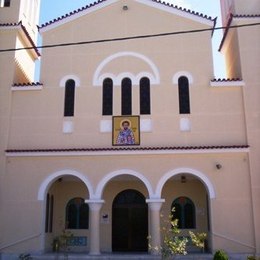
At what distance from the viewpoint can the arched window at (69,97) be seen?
18359 millimetres

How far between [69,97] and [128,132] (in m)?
3.21

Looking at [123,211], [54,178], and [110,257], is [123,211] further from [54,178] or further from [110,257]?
[54,178]

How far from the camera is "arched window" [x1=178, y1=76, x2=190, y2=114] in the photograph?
18.0 m

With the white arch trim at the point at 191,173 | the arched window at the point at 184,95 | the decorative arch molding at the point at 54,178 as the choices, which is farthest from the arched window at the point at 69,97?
the white arch trim at the point at 191,173

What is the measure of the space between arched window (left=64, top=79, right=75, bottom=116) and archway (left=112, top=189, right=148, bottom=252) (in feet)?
14.7

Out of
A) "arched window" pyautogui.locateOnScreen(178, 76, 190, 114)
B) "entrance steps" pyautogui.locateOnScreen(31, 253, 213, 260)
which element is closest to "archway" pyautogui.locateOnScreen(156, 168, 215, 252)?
"entrance steps" pyautogui.locateOnScreen(31, 253, 213, 260)

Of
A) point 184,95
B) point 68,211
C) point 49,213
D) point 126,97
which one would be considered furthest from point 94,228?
point 184,95

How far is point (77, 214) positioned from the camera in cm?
1925

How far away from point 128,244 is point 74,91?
7.30m

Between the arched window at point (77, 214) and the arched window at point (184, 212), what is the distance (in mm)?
4091

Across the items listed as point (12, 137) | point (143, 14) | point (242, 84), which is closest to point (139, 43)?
point (143, 14)

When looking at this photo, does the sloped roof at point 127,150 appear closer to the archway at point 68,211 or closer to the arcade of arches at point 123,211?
the archway at point 68,211

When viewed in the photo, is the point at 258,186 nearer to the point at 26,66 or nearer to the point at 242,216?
the point at 242,216

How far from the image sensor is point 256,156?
16.9 m
